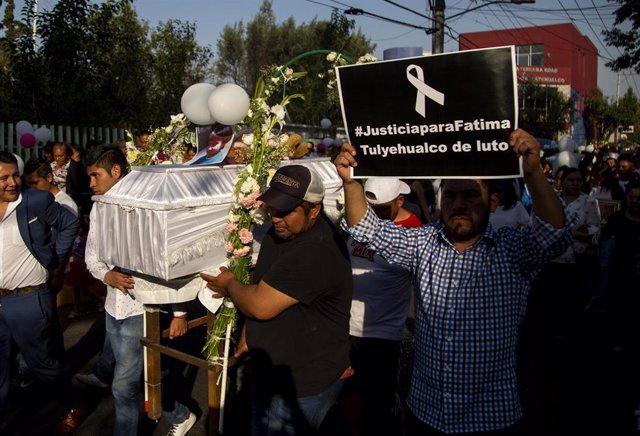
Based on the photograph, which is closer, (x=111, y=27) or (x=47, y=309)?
(x=47, y=309)

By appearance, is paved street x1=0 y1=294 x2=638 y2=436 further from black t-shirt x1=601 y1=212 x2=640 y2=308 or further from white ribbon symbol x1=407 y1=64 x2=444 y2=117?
white ribbon symbol x1=407 y1=64 x2=444 y2=117

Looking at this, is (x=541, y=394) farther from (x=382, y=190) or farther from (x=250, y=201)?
(x=250, y=201)

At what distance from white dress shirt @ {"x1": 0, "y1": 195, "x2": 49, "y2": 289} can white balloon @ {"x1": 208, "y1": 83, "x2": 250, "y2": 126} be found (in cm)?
154

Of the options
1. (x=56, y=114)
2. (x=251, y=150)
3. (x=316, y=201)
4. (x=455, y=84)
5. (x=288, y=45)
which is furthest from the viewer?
(x=288, y=45)

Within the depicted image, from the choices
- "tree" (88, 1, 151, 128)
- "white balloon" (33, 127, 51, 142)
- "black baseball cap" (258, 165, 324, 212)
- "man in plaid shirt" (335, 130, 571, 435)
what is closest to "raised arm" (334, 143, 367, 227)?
"black baseball cap" (258, 165, 324, 212)

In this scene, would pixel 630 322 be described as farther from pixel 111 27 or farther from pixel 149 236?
pixel 111 27

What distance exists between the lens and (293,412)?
2.88 m

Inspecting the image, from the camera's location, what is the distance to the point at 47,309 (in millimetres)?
4191

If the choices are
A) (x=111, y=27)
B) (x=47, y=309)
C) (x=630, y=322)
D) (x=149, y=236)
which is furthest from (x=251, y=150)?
(x=111, y=27)

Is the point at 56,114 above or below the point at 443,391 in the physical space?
above

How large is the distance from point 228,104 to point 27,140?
8.67 metres

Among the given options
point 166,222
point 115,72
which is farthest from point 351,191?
point 115,72

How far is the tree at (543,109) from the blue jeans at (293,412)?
3899 cm

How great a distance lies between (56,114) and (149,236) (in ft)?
39.0
